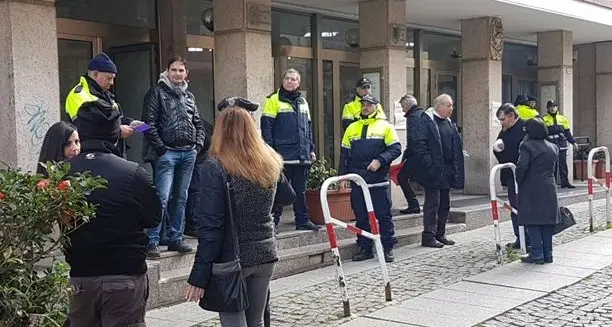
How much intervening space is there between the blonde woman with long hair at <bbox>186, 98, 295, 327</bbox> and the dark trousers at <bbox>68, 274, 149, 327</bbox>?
441 mm

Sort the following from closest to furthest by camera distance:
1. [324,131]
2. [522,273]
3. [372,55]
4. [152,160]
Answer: [152,160]
[522,273]
[372,55]
[324,131]

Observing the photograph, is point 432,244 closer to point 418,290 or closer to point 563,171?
point 418,290

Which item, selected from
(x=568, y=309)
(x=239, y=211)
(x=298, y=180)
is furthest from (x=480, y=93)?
(x=239, y=211)

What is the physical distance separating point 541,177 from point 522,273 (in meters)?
1.09

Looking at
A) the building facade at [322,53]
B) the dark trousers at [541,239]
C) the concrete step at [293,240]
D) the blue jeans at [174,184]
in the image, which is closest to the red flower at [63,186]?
the concrete step at [293,240]

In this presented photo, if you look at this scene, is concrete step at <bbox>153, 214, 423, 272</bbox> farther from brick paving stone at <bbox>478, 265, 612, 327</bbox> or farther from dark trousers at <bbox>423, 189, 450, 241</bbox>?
brick paving stone at <bbox>478, 265, 612, 327</bbox>

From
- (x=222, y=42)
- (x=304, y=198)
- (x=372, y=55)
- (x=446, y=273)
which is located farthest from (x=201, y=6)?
(x=446, y=273)

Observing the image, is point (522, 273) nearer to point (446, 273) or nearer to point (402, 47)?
point (446, 273)

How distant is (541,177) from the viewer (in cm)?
813

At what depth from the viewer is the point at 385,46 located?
1161cm

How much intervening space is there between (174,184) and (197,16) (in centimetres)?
433

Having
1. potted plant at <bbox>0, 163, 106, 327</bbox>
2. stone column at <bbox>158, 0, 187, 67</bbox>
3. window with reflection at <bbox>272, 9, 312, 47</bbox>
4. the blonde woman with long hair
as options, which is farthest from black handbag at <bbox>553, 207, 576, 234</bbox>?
potted plant at <bbox>0, 163, 106, 327</bbox>

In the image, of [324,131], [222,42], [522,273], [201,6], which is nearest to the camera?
[522,273]

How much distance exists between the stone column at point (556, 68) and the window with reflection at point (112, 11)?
9625mm
